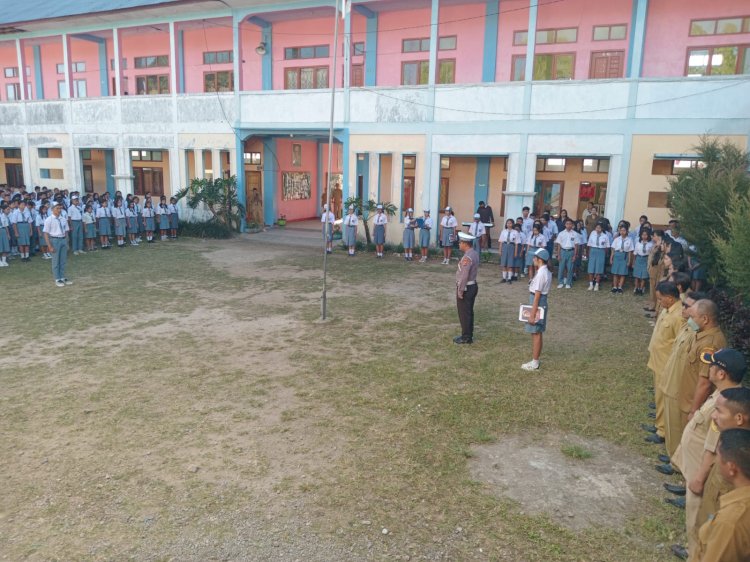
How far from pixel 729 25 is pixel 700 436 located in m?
15.3

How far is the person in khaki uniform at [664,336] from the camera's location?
18.7 ft

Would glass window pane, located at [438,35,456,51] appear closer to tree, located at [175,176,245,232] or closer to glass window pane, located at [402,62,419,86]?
glass window pane, located at [402,62,419,86]

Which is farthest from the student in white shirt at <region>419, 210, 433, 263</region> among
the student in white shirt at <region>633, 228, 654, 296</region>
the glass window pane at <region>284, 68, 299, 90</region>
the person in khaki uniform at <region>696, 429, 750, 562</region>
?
the person in khaki uniform at <region>696, 429, 750, 562</region>

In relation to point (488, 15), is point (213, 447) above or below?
below

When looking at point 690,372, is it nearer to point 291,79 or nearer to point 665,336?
point 665,336

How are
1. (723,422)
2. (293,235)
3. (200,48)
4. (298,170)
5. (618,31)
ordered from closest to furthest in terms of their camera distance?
1. (723,422)
2. (618,31)
3. (293,235)
4. (200,48)
5. (298,170)

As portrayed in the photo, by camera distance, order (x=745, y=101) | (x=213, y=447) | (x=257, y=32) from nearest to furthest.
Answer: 1. (x=213, y=447)
2. (x=745, y=101)
3. (x=257, y=32)

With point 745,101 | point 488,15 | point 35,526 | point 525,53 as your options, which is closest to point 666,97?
point 745,101

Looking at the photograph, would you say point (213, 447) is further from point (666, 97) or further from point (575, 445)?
point (666, 97)

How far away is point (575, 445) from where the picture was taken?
5688 mm

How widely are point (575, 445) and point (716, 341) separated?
168cm

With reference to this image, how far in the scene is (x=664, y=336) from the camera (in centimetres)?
581

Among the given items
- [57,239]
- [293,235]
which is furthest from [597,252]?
[57,239]

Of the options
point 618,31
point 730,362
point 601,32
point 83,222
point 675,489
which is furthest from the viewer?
point 83,222
